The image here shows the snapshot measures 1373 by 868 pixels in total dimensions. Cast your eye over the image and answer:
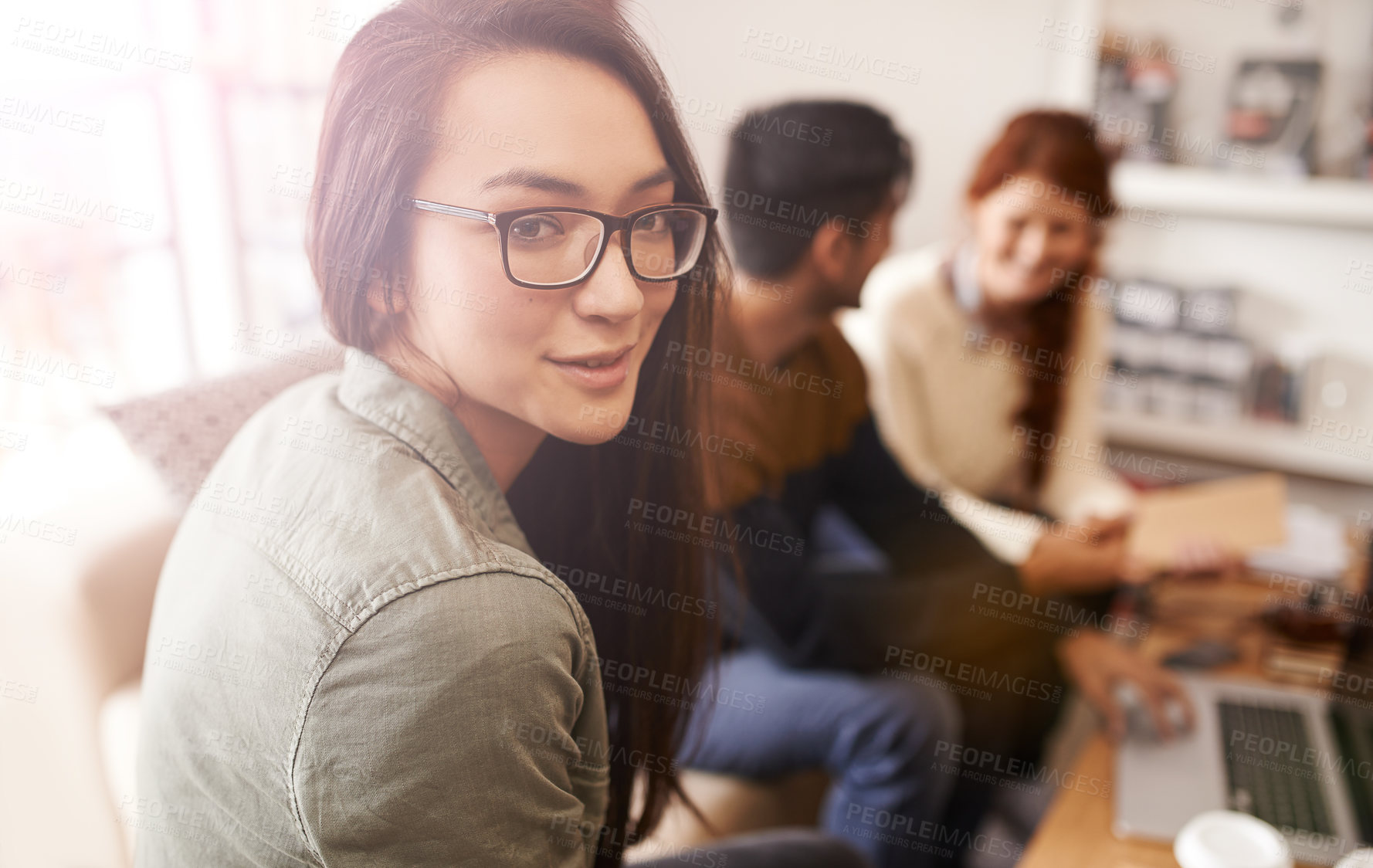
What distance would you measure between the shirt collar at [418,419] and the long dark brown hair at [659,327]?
19 mm

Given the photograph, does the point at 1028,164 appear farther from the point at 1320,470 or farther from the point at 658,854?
the point at 658,854

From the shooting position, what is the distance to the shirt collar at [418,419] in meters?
0.54

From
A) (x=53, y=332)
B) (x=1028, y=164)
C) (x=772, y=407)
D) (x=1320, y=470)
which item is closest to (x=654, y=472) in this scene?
(x=53, y=332)

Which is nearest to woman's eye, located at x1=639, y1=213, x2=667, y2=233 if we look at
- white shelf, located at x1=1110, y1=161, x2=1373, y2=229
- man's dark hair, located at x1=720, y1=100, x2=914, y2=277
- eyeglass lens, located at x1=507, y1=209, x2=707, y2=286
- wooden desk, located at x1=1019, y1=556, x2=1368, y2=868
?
eyeglass lens, located at x1=507, y1=209, x2=707, y2=286

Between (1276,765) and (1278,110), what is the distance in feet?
4.87

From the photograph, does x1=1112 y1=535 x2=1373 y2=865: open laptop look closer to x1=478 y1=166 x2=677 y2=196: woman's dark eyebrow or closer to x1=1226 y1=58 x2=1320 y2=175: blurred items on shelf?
x1=478 y1=166 x2=677 y2=196: woman's dark eyebrow

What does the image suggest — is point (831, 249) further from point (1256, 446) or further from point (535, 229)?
point (1256, 446)

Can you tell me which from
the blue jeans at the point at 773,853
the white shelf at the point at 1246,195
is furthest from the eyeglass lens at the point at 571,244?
the white shelf at the point at 1246,195

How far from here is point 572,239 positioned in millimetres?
529

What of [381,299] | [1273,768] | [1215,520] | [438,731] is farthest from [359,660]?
[1215,520]

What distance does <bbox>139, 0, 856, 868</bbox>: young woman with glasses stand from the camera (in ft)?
1.63

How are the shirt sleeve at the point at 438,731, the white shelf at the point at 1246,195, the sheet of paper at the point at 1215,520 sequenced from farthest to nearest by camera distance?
the white shelf at the point at 1246,195
the sheet of paper at the point at 1215,520
the shirt sleeve at the point at 438,731

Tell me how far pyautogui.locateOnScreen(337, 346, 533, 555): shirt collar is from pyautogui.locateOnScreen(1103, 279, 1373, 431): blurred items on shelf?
1.93 meters

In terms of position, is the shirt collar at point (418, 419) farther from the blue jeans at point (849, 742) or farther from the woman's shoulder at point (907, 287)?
the woman's shoulder at point (907, 287)
